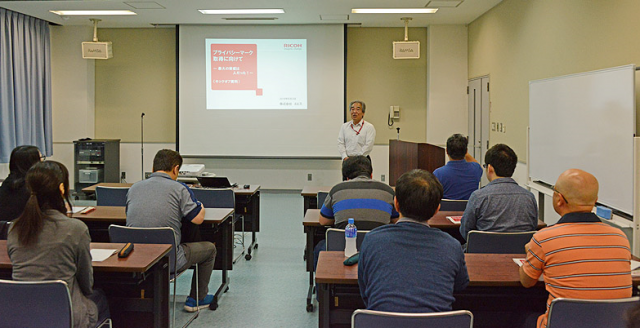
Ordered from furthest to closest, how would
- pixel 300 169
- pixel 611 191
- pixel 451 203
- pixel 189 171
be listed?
pixel 300 169 < pixel 189 171 < pixel 451 203 < pixel 611 191

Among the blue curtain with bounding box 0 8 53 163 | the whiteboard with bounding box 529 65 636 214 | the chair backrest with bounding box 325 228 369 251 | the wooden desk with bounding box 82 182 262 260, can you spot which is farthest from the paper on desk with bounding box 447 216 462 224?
the blue curtain with bounding box 0 8 53 163

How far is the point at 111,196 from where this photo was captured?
15.4 ft

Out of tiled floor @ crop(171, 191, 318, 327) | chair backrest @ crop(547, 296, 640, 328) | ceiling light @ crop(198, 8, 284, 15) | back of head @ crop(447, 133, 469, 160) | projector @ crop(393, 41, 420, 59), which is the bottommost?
tiled floor @ crop(171, 191, 318, 327)

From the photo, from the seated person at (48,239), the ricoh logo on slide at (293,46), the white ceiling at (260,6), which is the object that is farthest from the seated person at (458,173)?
the ricoh logo on slide at (293,46)

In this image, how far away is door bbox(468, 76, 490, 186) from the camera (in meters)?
7.71

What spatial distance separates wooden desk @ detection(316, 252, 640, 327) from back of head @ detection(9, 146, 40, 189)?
194cm

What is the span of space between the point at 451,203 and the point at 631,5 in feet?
6.58

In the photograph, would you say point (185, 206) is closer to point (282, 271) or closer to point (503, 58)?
point (282, 271)

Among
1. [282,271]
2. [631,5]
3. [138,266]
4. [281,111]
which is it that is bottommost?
[282,271]

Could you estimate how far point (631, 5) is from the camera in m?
3.84

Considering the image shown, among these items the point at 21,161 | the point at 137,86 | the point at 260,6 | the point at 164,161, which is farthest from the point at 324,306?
the point at 137,86

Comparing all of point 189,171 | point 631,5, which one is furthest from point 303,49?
point 631,5

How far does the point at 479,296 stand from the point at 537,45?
416 centimetres

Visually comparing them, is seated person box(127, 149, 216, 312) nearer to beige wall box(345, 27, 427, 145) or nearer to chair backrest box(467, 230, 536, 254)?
chair backrest box(467, 230, 536, 254)
